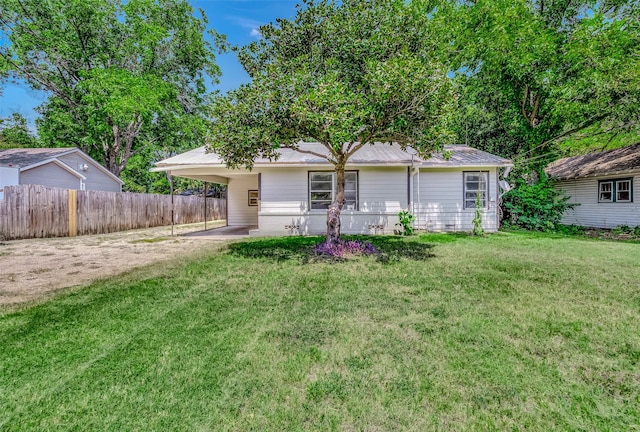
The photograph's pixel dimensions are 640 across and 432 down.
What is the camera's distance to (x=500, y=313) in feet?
11.9

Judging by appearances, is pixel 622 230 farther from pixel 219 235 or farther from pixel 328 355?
pixel 219 235

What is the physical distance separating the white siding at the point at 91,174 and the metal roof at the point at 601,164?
2622 cm

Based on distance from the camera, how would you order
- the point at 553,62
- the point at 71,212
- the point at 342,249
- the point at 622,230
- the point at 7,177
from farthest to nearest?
the point at 553,62
the point at 622,230
the point at 71,212
the point at 7,177
the point at 342,249

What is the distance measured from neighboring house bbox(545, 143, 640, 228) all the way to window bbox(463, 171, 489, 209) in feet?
19.3

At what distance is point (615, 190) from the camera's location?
507 inches

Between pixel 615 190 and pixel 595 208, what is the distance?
42.4 inches

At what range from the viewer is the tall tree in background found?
11703mm

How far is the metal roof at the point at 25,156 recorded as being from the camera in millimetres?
14876

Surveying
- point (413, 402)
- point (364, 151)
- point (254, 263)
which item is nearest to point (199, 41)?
point (364, 151)

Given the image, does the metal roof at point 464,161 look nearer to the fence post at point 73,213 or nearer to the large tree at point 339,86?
the large tree at point 339,86

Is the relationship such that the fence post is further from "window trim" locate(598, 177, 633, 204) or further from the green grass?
"window trim" locate(598, 177, 633, 204)

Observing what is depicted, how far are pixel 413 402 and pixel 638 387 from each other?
171cm

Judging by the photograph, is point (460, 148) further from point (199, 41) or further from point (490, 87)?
point (199, 41)

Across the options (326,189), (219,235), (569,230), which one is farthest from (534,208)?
(219,235)
